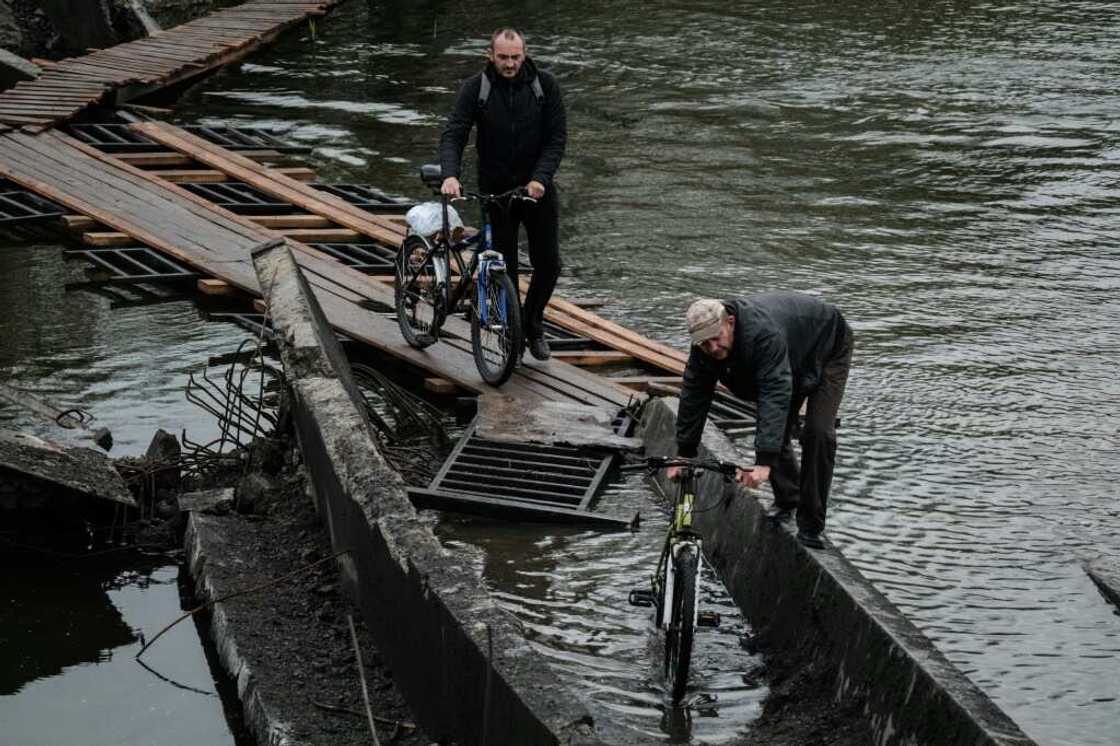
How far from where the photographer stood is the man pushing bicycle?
1002 centimetres

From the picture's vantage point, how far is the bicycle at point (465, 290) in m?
10.0

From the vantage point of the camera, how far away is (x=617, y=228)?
15.2 meters

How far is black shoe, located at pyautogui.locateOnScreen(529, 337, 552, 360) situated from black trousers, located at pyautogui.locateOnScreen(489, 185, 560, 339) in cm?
30

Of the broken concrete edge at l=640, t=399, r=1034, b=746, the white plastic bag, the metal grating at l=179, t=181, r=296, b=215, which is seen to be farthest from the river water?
the white plastic bag

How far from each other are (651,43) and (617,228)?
8.91 meters

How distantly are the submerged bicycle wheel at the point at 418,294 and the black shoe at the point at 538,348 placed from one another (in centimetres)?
63

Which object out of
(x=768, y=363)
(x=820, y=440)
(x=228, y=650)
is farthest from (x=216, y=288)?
(x=768, y=363)

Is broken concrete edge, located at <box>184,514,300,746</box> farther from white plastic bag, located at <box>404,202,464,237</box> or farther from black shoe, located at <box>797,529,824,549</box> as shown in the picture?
white plastic bag, located at <box>404,202,464,237</box>

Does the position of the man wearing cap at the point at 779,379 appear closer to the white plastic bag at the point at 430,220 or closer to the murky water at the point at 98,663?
the murky water at the point at 98,663

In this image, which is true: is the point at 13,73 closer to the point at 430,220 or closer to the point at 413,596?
the point at 430,220

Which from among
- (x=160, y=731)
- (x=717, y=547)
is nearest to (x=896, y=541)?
(x=717, y=547)

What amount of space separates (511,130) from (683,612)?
4.44 meters

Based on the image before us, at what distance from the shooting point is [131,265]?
1366 centimetres

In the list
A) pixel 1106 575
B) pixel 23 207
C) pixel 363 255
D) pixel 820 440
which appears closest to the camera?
pixel 820 440
